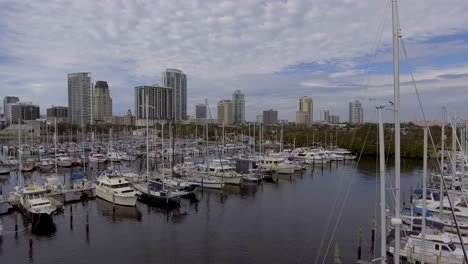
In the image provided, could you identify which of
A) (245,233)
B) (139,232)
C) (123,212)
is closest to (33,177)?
(123,212)

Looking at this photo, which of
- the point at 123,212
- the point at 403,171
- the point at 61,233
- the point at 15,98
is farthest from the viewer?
the point at 15,98

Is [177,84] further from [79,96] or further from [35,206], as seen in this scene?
[35,206]

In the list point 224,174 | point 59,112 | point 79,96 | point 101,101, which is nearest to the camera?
point 224,174

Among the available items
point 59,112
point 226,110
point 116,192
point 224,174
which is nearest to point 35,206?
point 116,192

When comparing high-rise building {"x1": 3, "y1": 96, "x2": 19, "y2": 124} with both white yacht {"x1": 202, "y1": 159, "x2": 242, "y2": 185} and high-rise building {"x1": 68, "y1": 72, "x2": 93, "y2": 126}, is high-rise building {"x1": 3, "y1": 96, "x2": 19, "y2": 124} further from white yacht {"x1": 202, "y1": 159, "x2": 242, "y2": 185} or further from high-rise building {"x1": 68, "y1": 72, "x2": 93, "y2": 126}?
white yacht {"x1": 202, "y1": 159, "x2": 242, "y2": 185}

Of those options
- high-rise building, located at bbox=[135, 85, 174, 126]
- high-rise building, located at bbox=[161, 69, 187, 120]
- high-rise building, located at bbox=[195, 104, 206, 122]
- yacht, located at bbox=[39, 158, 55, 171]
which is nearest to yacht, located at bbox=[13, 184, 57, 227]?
yacht, located at bbox=[39, 158, 55, 171]

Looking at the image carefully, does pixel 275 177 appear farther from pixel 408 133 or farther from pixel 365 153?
pixel 408 133

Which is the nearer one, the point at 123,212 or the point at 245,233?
the point at 245,233
